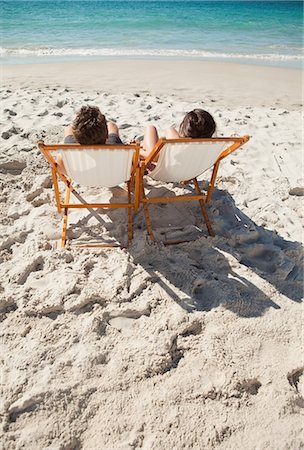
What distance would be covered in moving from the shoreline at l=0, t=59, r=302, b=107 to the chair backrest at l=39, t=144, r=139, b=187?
4479mm

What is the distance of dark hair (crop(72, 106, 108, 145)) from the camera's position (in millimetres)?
2721

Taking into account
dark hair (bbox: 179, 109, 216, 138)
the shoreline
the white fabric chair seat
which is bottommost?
the shoreline

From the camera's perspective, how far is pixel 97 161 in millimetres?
A: 2754

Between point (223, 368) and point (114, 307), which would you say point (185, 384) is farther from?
point (114, 307)

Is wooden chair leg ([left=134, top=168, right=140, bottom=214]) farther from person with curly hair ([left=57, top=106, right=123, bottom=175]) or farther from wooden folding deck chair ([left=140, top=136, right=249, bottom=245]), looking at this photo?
person with curly hair ([left=57, top=106, right=123, bottom=175])

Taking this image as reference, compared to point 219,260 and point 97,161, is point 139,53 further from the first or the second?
point 219,260

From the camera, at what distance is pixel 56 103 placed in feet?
19.9

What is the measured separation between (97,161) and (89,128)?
9.0 inches

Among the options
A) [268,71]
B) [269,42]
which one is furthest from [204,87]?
[269,42]

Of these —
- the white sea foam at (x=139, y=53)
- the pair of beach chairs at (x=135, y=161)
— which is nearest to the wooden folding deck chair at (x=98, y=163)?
the pair of beach chairs at (x=135, y=161)

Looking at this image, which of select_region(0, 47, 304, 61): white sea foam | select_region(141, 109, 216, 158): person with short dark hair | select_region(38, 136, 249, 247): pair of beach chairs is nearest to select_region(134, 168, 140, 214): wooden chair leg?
select_region(38, 136, 249, 247): pair of beach chairs

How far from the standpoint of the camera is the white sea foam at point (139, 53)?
1166 centimetres

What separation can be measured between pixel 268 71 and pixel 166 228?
311 inches

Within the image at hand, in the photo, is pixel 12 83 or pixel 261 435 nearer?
pixel 261 435
